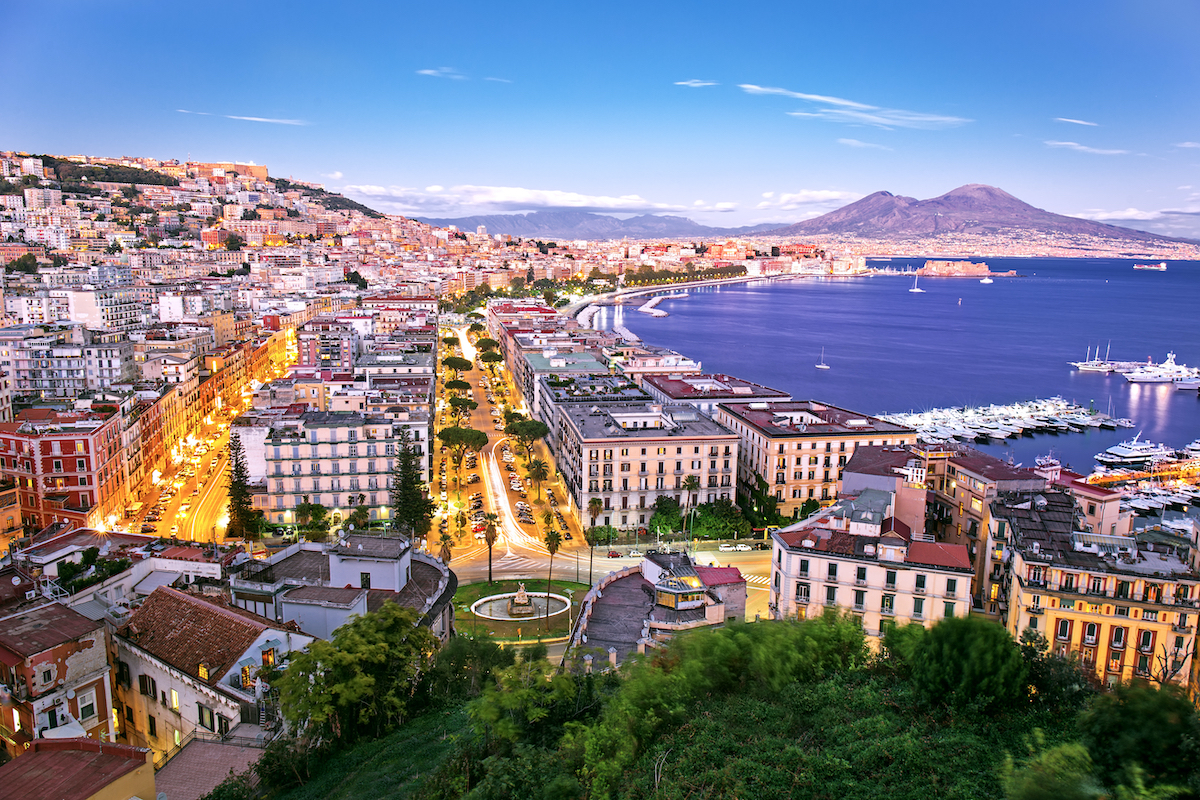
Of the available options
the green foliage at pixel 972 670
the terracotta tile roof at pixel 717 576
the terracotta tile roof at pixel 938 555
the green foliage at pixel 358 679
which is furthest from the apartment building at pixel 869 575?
the green foliage at pixel 358 679

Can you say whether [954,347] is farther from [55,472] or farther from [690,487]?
[55,472]

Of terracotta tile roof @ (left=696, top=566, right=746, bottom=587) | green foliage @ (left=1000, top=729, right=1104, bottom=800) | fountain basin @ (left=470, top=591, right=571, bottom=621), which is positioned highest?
green foliage @ (left=1000, top=729, right=1104, bottom=800)

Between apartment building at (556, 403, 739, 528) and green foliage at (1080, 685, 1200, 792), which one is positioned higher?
green foliage at (1080, 685, 1200, 792)

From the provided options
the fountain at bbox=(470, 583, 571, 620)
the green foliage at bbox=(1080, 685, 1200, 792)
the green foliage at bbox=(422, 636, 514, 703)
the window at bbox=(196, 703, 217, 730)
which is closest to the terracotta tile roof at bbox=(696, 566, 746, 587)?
the green foliage at bbox=(422, 636, 514, 703)

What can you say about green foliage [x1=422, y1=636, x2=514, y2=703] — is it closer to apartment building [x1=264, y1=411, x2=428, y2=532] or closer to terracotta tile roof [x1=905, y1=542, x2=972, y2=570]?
terracotta tile roof [x1=905, y1=542, x2=972, y2=570]

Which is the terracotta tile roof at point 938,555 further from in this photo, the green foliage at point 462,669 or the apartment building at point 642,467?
the apartment building at point 642,467

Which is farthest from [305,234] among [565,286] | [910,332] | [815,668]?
[815,668]

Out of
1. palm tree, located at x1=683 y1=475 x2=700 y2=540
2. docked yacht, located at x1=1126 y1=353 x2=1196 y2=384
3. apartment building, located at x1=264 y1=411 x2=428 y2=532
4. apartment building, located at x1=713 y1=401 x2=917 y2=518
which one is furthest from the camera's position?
docked yacht, located at x1=1126 y1=353 x2=1196 y2=384
